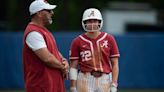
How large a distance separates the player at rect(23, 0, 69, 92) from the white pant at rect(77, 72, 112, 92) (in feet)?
0.80

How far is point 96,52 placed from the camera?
28.5ft

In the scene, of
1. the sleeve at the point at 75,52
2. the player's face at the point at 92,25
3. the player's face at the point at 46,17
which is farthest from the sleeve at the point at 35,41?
the player's face at the point at 92,25

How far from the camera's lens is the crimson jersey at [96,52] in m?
8.67

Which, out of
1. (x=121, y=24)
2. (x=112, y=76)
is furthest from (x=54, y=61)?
(x=121, y=24)

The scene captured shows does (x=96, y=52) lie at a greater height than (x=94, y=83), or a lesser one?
greater

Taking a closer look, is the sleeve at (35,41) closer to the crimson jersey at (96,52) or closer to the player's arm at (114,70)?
the crimson jersey at (96,52)

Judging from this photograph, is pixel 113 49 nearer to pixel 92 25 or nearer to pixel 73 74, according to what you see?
Result: pixel 92 25

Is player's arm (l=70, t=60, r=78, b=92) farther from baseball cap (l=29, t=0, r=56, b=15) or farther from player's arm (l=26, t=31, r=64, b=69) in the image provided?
baseball cap (l=29, t=0, r=56, b=15)

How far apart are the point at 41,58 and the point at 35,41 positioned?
21 cm

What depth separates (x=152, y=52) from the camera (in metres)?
20.2

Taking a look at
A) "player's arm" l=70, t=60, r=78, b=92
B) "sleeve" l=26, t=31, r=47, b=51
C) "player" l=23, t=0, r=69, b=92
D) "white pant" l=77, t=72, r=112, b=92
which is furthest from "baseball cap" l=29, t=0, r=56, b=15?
"white pant" l=77, t=72, r=112, b=92

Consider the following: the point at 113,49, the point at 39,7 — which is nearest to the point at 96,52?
the point at 113,49

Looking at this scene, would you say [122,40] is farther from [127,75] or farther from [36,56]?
[36,56]

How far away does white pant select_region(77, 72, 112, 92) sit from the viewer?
8.66 m
